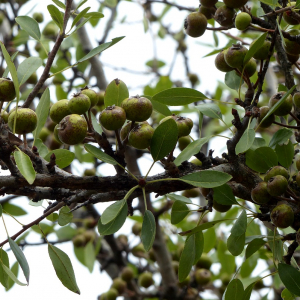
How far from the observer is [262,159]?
50.9 inches

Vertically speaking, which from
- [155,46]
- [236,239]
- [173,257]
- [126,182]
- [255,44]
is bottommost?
[236,239]

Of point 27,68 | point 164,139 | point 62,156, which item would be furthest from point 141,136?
point 27,68

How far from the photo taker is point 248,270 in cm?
224

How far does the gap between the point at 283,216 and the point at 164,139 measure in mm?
393

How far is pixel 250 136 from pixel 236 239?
0.32m

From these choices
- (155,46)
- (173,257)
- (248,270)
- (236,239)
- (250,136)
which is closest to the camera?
(250,136)

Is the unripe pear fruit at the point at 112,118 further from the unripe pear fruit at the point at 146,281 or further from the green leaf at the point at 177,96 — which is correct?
the unripe pear fruit at the point at 146,281

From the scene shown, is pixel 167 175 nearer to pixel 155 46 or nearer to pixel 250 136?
pixel 250 136

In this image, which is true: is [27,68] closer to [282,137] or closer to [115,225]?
[115,225]

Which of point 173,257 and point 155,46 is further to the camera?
point 155,46

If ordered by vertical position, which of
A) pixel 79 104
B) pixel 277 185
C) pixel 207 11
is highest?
pixel 207 11

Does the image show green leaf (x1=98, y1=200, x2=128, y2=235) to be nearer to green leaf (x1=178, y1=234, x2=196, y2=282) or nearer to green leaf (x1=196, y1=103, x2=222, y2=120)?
green leaf (x1=178, y1=234, x2=196, y2=282)

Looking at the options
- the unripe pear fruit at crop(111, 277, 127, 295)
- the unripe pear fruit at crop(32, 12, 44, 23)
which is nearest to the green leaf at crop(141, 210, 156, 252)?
the unripe pear fruit at crop(111, 277, 127, 295)

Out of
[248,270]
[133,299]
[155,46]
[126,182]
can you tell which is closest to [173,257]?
[133,299]
